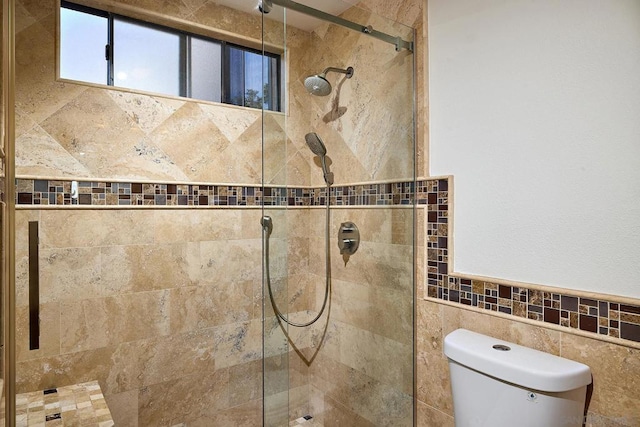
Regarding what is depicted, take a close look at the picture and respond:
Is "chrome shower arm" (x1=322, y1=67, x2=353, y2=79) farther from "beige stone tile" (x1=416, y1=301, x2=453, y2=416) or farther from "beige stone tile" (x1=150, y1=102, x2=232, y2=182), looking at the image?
"beige stone tile" (x1=416, y1=301, x2=453, y2=416)

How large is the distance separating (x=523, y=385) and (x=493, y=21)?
1252 mm

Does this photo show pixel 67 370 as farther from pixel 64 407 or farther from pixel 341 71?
pixel 341 71

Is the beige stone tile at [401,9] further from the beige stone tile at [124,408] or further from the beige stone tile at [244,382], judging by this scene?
the beige stone tile at [124,408]

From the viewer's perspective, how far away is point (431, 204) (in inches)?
64.9

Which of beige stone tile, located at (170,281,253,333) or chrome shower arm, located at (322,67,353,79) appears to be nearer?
chrome shower arm, located at (322,67,353,79)

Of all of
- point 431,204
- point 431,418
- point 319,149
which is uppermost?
point 319,149

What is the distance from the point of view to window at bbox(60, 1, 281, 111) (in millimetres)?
1674

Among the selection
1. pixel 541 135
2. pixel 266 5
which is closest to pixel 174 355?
pixel 266 5

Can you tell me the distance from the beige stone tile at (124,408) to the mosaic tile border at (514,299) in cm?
153

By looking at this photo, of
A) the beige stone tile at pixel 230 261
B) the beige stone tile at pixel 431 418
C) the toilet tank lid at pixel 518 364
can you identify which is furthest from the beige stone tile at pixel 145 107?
the beige stone tile at pixel 431 418

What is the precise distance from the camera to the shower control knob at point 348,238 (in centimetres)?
157

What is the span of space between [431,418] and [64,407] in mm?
1489

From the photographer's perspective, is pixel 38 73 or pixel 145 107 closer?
pixel 38 73

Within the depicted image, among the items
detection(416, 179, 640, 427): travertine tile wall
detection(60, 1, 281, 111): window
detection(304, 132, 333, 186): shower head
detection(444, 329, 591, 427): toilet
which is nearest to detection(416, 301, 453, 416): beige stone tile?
detection(416, 179, 640, 427): travertine tile wall
